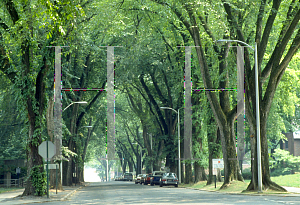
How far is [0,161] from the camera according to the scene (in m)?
48.6

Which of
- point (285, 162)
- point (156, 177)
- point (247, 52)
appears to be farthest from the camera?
point (285, 162)

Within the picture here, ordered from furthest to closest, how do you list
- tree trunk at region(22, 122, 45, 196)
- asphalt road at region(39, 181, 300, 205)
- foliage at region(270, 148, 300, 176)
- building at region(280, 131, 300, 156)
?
building at region(280, 131, 300, 156), foliage at region(270, 148, 300, 176), tree trunk at region(22, 122, 45, 196), asphalt road at region(39, 181, 300, 205)

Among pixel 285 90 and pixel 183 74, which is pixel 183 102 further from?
pixel 285 90

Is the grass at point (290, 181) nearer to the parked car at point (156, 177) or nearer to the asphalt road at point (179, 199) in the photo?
the asphalt road at point (179, 199)

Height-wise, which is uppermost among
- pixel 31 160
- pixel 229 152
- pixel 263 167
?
pixel 229 152

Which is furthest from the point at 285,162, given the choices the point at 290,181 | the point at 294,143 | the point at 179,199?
the point at 179,199

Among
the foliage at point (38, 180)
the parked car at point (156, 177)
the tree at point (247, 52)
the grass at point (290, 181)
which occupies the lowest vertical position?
the parked car at point (156, 177)

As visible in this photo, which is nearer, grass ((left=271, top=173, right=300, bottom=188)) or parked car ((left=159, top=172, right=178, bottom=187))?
grass ((left=271, top=173, right=300, bottom=188))

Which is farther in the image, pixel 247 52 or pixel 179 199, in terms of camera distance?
pixel 247 52

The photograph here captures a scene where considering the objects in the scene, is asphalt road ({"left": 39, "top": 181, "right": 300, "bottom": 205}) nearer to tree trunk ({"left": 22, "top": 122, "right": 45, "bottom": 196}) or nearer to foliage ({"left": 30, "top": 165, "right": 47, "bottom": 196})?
foliage ({"left": 30, "top": 165, "right": 47, "bottom": 196})

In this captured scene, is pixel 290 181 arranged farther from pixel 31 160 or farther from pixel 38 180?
pixel 31 160

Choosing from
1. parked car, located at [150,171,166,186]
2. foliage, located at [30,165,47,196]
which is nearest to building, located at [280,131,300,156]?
parked car, located at [150,171,166,186]

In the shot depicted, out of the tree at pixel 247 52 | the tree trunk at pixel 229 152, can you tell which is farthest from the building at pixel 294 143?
the tree trunk at pixel 229 152

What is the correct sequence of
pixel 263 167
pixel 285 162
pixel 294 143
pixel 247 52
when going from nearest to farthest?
pixel 263 167 < pixel 247 52 < pixel 285 162 < pixel 294 143
